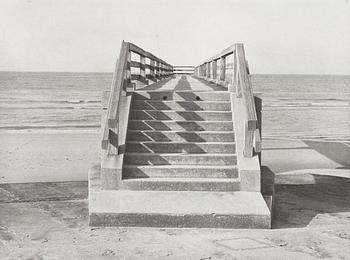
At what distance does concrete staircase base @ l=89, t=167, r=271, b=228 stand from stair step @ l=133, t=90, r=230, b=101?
2582mm

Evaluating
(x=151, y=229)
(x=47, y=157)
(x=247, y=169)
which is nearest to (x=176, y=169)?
(x=247, y=169)

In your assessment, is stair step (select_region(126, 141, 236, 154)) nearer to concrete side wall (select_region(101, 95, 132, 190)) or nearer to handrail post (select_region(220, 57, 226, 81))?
concrete side wall (select_region(101, 95, 132, 190))

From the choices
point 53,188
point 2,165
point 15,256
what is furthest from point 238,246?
point 2,165

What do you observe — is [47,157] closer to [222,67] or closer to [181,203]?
[222,67]

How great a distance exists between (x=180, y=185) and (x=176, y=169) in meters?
0.34

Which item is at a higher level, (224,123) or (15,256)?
(224,123)

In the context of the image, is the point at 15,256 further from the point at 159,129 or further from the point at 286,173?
the point at 286,173

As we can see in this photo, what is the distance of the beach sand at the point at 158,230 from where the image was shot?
5.26 metres

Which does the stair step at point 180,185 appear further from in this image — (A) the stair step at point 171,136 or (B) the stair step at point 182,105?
→ (B) the stair step at point 182,105

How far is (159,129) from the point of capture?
8211mm

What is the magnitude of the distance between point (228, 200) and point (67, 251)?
2287mm

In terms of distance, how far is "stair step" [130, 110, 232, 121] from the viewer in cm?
841

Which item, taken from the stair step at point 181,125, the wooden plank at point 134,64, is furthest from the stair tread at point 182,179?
the wooden plank at point 134,64

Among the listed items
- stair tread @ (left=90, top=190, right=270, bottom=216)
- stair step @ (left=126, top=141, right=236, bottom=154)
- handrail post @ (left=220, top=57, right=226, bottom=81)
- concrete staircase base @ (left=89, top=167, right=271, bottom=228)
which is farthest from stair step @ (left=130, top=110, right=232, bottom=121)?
handrail post @ (left=220, top=57, right=226, bottom=81)
